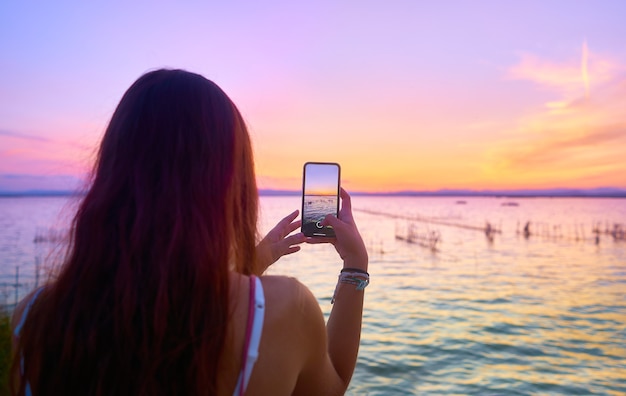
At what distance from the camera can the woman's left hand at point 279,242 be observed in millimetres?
2262

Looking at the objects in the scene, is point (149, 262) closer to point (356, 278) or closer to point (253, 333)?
point (253, 333)

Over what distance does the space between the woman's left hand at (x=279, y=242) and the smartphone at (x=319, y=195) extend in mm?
71

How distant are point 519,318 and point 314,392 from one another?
1728 centimetres

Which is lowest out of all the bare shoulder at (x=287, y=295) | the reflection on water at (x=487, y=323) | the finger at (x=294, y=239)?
the reflection on water at (x=487, y=323)

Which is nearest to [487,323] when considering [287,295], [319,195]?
[319,195]

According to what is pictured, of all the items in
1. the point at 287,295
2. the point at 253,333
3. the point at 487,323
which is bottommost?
the point at 487,323

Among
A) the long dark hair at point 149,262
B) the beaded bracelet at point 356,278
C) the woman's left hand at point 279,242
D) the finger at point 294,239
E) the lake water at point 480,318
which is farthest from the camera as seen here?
the lake water at point 480,318

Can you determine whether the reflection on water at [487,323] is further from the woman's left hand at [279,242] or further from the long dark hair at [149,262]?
the long dark hair at [149,262]

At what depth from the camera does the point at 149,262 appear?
1.48 metres

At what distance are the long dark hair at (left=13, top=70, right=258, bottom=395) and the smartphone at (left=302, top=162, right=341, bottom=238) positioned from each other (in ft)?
2.94

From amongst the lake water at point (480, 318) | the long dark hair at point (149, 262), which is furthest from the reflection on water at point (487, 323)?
the long dark hair at point (149, 262)

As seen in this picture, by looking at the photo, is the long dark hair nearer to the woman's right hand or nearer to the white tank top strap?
the white tank top strap

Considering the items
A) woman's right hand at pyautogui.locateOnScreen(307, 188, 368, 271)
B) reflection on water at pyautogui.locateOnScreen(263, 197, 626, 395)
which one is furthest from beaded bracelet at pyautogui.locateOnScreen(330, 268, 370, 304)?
reflection on water at pyautogui.locateOnScreen(263, 197, 626, 395)

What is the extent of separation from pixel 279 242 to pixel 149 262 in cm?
95
